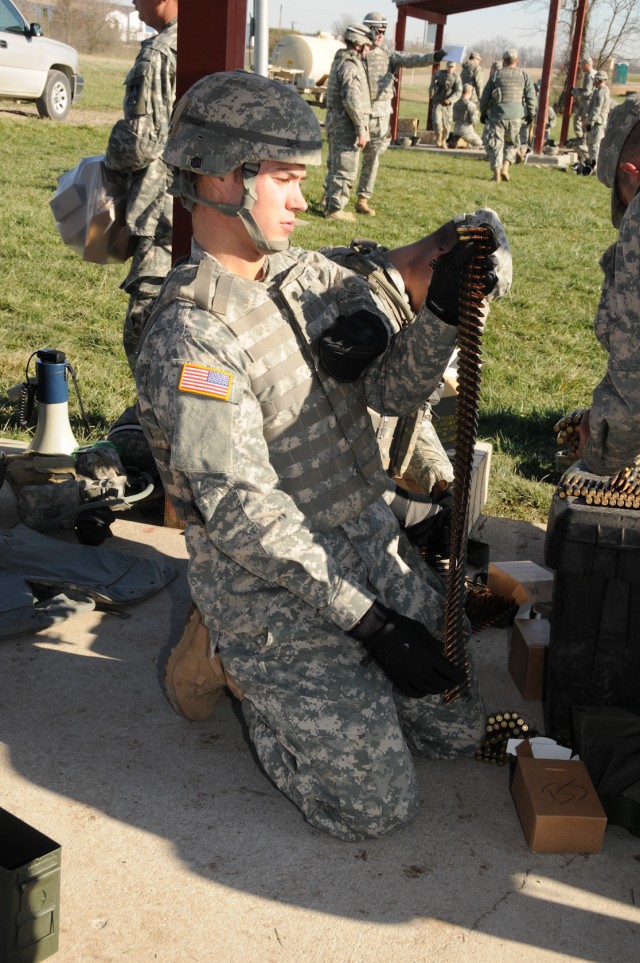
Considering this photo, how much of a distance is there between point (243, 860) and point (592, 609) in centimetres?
131

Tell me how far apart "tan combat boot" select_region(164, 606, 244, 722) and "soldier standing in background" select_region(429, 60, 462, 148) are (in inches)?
910

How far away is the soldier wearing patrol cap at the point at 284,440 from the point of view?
9.88 feet

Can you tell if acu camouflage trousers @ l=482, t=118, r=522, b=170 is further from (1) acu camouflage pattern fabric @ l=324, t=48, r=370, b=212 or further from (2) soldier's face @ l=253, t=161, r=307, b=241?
(2) soldier's face @ l=253, t=161, r=307, b=241

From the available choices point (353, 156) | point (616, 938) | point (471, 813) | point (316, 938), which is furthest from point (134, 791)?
point (353, 156)

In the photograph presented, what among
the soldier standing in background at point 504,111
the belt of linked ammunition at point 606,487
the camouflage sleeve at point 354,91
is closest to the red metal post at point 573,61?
the soldier standing in background at point 504,111

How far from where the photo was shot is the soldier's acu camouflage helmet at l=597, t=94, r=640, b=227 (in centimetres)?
317

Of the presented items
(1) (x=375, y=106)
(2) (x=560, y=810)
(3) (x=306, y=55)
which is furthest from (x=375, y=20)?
(3) (x=306, y=55)

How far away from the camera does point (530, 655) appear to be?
3799 mm

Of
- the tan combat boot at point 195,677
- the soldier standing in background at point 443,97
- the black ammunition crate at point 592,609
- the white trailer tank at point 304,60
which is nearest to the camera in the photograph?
the black ammunition crate at point 592,609

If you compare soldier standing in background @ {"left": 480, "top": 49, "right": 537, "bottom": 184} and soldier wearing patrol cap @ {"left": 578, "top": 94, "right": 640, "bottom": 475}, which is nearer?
soldier wearing patrol cap @ {"left": 578, "top": 94, "right": 640, "bottom": 475}

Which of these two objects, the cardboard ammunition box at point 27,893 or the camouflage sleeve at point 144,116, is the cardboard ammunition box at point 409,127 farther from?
the cardboard ammunition box at point 27,893

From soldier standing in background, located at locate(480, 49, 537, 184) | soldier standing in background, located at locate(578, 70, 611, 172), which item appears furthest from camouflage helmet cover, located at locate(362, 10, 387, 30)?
soldier standing in background, located at locate(578, 70, 611, 172)

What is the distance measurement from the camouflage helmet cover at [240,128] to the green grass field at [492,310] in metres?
0.64

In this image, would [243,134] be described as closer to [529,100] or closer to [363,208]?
[363,208]
